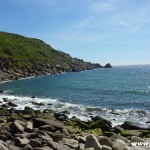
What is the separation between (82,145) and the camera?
21438mm

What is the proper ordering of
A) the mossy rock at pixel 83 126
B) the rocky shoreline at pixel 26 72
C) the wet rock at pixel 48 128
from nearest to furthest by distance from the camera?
the wet rock at pixel 48 128
the mossy rock at pixel 83 126
the rocky shoreline at pixel 26 72

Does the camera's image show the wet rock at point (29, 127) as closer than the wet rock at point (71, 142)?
No

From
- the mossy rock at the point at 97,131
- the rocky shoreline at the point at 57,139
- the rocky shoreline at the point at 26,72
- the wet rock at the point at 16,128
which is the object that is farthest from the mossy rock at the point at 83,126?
Result: the rocky shoreline at the point at 26,72

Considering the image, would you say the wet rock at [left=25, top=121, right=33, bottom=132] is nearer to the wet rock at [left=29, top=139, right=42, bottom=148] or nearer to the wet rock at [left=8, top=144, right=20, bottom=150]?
the wet rock at [left=29, top=139, right=42, bottom=148]

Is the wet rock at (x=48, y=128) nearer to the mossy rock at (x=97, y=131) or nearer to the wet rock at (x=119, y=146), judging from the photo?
the mossy rock at (x=97, y=131)

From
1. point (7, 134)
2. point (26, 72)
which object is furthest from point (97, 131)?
point (26, 72)

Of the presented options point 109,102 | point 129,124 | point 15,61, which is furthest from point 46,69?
point 129,124

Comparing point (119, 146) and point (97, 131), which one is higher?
point (119, 146)

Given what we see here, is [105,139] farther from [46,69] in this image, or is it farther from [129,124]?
[46,69]

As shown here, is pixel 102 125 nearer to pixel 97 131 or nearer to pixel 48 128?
pixel 97 131

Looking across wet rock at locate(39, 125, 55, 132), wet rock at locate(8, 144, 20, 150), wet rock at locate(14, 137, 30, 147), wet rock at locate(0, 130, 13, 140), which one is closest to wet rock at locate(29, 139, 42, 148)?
wet rock at locate(14, 137, 30, 147)

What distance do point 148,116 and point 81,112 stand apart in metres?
9.22

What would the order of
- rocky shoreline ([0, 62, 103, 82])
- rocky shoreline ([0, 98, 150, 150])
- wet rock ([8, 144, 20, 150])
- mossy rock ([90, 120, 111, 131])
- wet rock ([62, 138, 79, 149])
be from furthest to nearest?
rocky shoreline ([0, 62, 103, 82])
mossy rock ([90, 120, 111, 131])
wet rock ([62, 138, 79, 149])
rocky shoreline ([0, 98, 150, 150])
wet rock ([8, 144, 20, 150])

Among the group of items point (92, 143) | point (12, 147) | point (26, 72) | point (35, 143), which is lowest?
point (12, 147)
